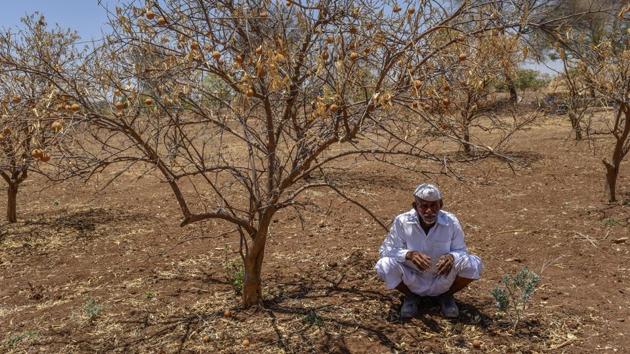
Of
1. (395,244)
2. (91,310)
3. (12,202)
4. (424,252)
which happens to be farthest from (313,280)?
(12,202)

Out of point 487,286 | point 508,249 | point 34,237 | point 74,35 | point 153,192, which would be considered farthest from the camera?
point 153,192

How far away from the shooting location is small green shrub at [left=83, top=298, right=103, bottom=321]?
3.66m

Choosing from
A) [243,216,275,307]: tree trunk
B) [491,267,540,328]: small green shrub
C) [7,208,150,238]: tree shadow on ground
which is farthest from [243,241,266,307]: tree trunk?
[7,208,150,238]: tree shadow on ground

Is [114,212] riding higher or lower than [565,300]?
higher

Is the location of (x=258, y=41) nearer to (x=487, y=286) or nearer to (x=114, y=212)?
(x=487, y=286)

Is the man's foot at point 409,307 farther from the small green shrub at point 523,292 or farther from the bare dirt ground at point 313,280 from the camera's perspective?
the small green shrub at point 523,292

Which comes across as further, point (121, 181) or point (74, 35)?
point (121, 181)

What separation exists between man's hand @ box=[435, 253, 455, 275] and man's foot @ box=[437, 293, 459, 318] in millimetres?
250

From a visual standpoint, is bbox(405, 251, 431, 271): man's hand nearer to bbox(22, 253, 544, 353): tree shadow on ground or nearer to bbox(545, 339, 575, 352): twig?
bbox(22, 253, 544, 353): tree shadow on ground

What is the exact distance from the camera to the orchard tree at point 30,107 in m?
2.65

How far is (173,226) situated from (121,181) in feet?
12.5

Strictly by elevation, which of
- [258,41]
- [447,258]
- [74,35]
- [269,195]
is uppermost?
[74,35]

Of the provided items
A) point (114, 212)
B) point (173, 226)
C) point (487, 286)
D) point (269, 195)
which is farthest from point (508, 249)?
point (114, 212)

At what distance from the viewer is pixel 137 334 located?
135 inches
